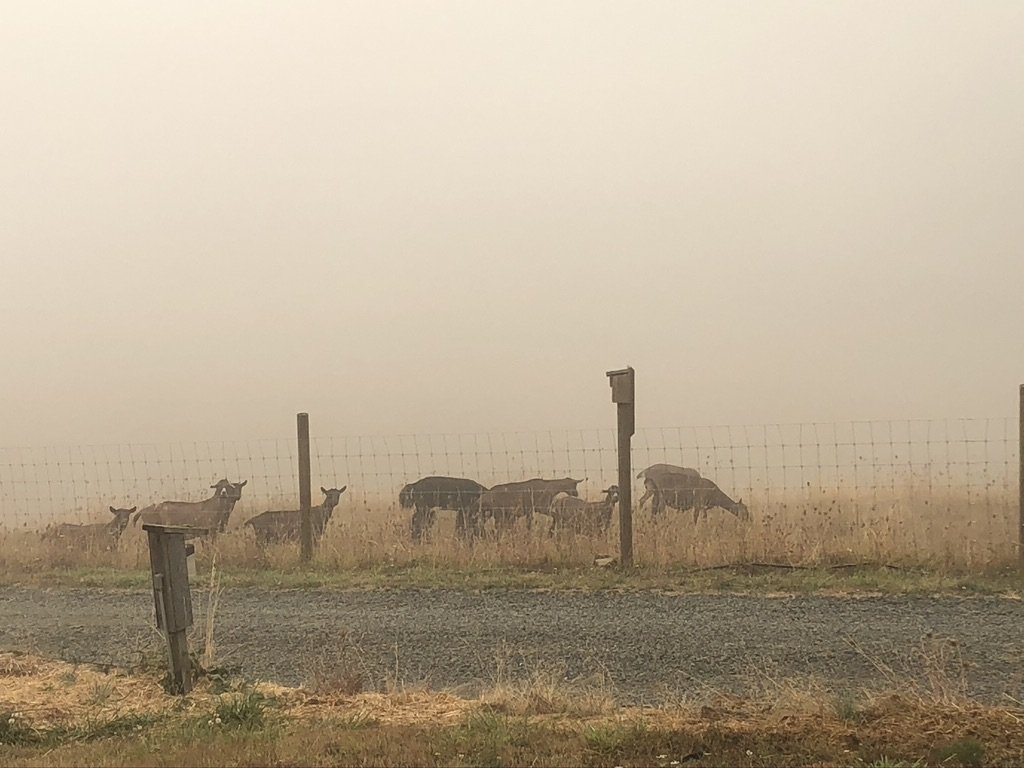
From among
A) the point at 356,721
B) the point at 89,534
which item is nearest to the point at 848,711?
the point at 356,721

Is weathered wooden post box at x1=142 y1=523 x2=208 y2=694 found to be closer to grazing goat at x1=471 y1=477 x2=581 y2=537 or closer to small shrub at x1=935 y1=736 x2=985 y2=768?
small shrub at x1=935 y1=736 x2=985 y2=768

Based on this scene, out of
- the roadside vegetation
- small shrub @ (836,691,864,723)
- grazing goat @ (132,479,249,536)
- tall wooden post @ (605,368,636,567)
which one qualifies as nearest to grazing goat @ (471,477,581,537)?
tall wooden post @ (605,368,636,567)

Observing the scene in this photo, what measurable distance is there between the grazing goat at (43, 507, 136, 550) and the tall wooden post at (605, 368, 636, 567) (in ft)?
24.7

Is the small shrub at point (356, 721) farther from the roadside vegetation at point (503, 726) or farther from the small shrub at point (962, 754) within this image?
the small shrub at point (962, 754)

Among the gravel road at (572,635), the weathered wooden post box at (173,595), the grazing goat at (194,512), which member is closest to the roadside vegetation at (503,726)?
the weathered wooden post box at (173,595)

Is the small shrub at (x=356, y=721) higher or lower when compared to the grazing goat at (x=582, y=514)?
lower

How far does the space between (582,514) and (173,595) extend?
820 centimetres

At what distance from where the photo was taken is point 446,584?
436 inches

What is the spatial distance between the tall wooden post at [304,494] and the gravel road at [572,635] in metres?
1.88

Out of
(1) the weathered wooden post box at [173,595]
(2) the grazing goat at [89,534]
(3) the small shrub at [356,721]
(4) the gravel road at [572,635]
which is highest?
(1) the weathered wooden post box at [173,595]

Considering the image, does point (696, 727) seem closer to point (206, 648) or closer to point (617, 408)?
point (206, 648)

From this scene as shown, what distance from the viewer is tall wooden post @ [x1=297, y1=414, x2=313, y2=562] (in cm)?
1282

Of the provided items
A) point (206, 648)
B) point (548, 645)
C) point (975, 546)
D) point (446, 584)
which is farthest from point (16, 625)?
point (975, 546)

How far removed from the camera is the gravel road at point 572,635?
6.90 metres
